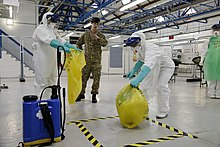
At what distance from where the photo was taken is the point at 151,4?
910 cm

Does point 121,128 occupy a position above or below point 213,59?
below

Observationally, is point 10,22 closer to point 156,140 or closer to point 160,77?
point 160,77

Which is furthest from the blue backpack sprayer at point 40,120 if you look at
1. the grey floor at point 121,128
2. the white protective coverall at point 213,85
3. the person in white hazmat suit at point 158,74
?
the white protective coverall at point 213,85

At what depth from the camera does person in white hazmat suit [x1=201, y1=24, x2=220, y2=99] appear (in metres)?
4.23

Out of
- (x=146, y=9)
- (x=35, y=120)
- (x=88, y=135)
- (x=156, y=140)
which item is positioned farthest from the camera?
(x=146, y=9)

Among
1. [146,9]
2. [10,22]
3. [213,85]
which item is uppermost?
[146,9]

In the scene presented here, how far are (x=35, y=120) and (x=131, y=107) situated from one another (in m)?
1.01

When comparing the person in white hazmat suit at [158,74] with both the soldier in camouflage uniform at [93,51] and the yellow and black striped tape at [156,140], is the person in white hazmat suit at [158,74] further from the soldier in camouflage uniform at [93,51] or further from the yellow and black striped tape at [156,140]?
the soldier in camouflage uniform at [93,51]

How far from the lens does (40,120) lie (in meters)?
1.66

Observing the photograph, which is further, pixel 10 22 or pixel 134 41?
pixel 10 22

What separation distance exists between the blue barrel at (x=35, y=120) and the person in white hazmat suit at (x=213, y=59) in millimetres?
3781

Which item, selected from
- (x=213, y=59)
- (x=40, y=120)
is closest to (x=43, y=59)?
(x=40, y=120)

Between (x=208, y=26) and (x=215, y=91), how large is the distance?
789 centimetres

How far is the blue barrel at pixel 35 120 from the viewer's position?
1604 millimetres
